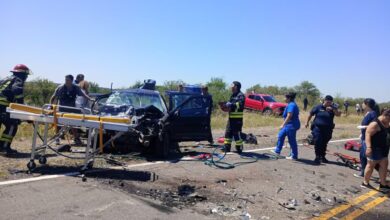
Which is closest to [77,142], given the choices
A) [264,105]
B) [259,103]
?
[264,105]

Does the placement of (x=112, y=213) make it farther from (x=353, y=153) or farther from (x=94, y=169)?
(x=353, y=153)

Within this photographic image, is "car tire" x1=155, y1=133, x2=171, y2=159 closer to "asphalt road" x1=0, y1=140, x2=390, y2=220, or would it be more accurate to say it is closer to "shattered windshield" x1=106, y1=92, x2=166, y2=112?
"asphalt road" x1=0, y1=140, x2=390, y2=220

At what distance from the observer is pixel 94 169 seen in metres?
7.48

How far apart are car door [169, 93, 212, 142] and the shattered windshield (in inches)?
13.9

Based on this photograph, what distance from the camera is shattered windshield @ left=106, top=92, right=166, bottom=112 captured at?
9422mm

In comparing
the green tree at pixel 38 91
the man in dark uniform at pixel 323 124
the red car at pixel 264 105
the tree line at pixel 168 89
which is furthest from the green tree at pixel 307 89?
the man in dark uniform at pixel 323 124

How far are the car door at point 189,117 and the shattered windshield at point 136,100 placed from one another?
0.35 meters

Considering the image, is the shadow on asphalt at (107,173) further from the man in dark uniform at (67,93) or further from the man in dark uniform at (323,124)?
the man in dark uniform at (323,124)

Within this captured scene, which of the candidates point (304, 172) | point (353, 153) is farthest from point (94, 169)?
point (353, 153)

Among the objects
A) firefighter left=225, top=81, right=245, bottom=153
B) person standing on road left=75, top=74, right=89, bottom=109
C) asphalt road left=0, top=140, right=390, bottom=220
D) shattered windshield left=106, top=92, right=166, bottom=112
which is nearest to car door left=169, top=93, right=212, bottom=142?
shattered windshield left=106, top=92, right=166, bottom=112

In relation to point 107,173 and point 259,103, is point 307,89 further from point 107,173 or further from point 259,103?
point 107,173

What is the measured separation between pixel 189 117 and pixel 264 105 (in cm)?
2069

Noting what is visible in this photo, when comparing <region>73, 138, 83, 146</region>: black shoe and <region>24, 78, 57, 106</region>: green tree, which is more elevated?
<region>24, 78, 57, 106</region>: green tree

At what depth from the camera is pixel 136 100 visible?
9.51 meters
